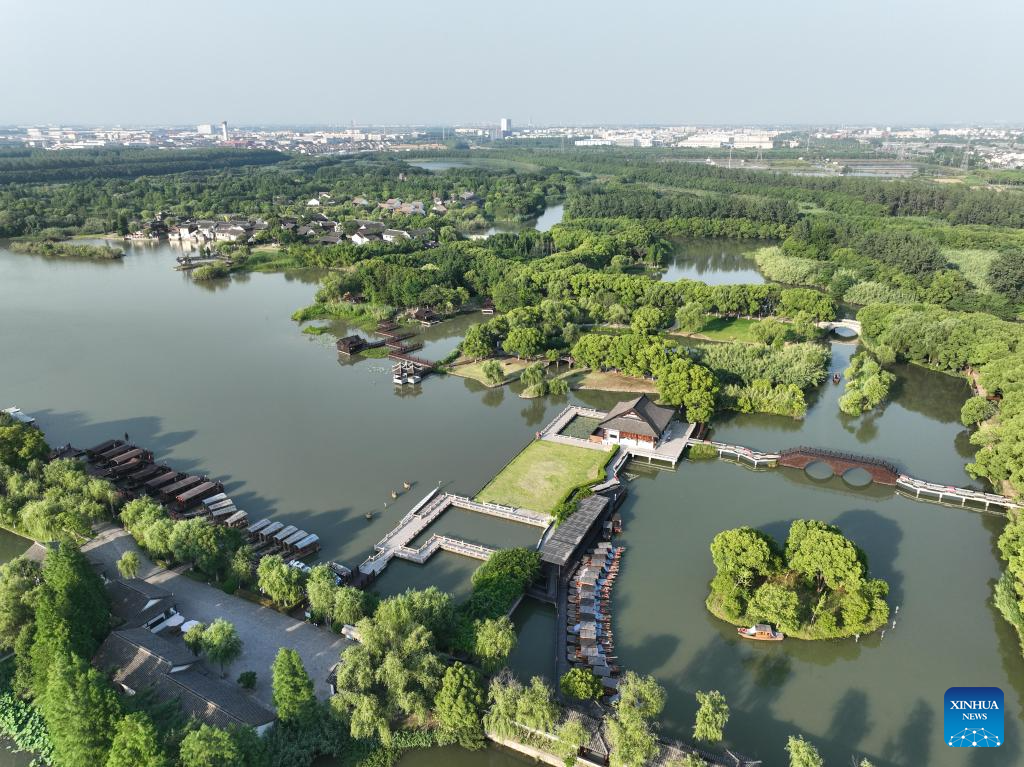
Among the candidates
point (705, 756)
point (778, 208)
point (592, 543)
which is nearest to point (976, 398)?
point (592, 543)

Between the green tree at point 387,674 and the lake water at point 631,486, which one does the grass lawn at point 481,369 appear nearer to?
the lake water at point 631,486

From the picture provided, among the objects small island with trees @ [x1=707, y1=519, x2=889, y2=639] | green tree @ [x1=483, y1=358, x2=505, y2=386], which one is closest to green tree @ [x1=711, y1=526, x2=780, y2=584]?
small island with trees @ [x1=707, y1=519, x2=889, y2=639]

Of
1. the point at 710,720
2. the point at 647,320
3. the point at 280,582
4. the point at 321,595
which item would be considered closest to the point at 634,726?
the point at 710,720

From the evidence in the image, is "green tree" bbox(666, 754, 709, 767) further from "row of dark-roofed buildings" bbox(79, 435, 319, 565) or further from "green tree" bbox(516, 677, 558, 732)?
"row of dark-roofed buildings" bbox(79, 435, 319, 565)

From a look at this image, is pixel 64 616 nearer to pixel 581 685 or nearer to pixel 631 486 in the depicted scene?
pixel 581 685

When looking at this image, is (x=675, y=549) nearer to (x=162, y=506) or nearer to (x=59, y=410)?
(x=162, y=506)

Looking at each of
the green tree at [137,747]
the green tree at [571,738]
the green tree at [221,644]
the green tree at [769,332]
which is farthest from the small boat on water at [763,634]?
the green tree at [769,332]
